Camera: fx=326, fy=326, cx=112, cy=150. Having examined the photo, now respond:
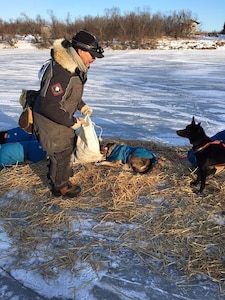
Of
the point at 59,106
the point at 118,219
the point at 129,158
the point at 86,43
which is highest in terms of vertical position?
the point at 86,43

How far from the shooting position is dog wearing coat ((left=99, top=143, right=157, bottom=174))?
394 cm

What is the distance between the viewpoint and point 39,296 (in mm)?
2080

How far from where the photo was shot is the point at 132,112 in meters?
7.07

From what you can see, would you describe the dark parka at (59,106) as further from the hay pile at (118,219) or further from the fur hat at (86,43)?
the hay pile at (118,219)

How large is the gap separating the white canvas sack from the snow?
965mm

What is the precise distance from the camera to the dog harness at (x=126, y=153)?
3962 millimetres

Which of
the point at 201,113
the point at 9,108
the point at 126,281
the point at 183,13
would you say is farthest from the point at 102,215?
the point at 183,13

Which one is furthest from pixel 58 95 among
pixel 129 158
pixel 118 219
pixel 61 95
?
pixel 129 158

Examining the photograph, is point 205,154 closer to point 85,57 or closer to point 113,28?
point 85,57

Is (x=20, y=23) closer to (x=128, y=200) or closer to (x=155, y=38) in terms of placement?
(x=155, y=38)

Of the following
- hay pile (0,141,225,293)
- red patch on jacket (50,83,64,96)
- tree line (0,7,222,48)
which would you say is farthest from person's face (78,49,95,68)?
tree line (0,7,222,48)

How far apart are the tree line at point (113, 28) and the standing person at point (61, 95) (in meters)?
23.0

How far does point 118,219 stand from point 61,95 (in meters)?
1.23

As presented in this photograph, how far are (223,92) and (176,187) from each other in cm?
602
